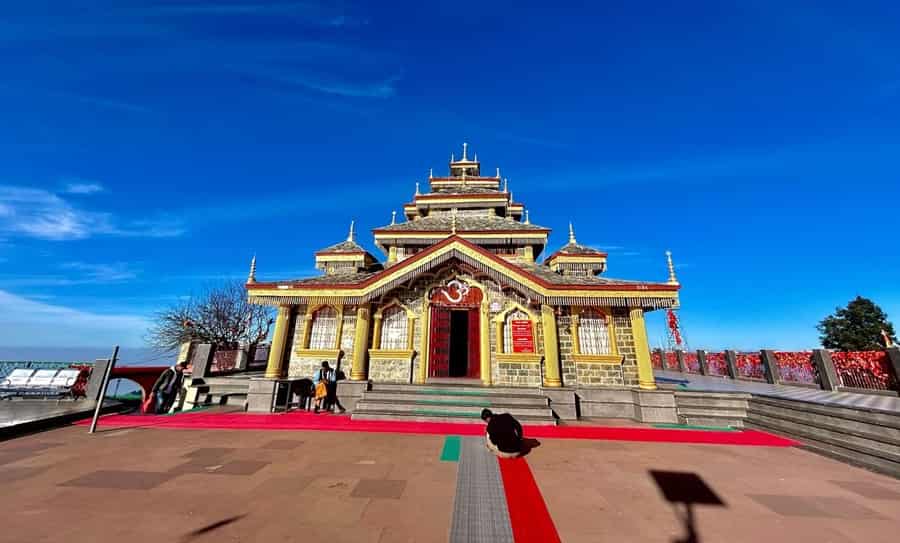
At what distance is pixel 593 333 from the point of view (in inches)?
448

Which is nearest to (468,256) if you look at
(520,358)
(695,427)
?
(520,358)

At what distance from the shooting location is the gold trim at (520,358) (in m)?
11.1

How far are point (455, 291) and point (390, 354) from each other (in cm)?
347

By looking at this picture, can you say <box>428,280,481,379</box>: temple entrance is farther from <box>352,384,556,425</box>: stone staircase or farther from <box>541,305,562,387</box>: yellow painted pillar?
<box>541,305,562,387</box>: yellow painted pillar

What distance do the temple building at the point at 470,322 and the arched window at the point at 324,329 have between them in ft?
0.13

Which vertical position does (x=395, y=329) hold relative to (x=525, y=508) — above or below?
above

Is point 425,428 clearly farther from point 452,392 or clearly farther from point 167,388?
point 167,388

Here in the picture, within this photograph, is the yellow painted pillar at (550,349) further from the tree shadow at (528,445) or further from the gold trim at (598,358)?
the tree shadow at (528,445)

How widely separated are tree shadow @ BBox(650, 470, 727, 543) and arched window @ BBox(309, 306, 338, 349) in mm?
10516

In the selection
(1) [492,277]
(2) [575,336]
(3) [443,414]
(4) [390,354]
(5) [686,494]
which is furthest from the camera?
(1) [492,277]

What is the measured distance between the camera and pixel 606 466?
570cm

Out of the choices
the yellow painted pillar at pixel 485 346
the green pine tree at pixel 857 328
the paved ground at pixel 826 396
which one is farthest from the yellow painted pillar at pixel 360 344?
the green pine tree at pixel 857 328

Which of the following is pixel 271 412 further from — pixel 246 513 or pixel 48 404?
pixel 48 404

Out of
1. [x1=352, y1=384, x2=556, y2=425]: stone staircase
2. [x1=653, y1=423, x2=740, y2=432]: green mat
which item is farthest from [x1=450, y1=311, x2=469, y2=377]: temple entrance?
[x1=653, y1=423, x2=740, y2=432]: green mat
